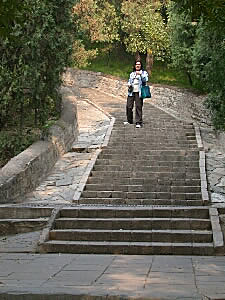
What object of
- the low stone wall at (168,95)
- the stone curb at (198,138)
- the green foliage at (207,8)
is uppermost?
the green foliage at (207,8)

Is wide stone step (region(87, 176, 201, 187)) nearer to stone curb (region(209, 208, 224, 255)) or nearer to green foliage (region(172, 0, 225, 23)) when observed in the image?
stone curb (region(209, 208, 224, 255))

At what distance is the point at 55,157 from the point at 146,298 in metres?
8.84

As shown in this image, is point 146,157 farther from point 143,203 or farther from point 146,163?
point 143,203

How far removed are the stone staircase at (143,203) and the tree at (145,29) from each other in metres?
10.9

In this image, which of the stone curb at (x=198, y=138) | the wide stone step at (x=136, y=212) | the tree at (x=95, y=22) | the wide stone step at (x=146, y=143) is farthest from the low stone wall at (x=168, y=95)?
the wide stone step at (x=136, y=212)

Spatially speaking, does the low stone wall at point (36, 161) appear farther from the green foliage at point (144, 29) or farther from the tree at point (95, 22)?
the green foliage at point (144, 29)

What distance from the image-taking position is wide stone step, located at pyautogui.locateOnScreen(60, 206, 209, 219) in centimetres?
905

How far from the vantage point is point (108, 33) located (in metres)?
28.6

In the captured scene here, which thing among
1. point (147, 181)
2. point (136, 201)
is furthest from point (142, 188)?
point (136, 201)

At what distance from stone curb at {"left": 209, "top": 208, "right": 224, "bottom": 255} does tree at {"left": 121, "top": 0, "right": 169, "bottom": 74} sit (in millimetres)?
18905

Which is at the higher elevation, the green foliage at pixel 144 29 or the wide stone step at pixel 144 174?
the green foliage at pixel 144 29

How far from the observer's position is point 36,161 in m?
11.5

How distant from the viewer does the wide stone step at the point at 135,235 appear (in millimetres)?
8172

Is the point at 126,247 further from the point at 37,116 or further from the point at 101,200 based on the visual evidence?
the point at 37,116
